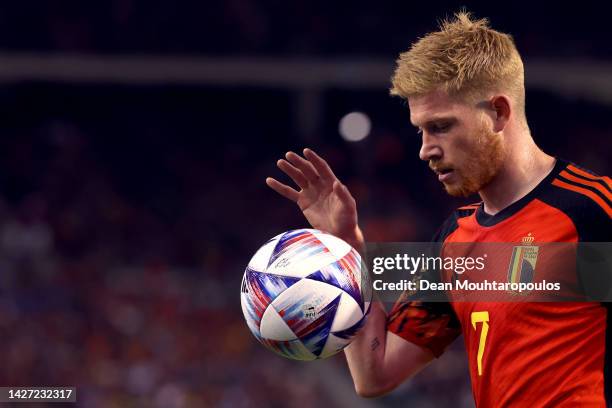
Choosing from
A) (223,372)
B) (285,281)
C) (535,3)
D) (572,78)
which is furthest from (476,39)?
(535,3)

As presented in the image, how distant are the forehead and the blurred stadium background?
1003 cm

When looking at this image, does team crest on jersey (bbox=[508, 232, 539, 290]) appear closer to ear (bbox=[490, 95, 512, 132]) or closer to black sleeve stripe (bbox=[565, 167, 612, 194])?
black sleeve stripe (bbox=[565, 167, 612, 194])

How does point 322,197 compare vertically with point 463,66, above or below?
below

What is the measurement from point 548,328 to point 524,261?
236 mm

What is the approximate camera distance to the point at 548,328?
9.50 ft

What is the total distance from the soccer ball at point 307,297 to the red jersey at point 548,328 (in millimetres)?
418

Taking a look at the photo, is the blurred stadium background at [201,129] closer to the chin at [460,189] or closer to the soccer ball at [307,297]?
the soccer ball at [307,297]

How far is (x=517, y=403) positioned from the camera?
9.68ft

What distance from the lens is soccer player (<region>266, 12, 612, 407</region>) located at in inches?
112

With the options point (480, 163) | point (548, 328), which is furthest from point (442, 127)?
point (548, 328)

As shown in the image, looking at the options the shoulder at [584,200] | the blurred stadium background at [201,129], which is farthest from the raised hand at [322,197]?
the blurred stadium background at [201,129]

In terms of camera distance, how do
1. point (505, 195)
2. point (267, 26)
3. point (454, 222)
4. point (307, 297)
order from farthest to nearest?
point (267, 26) → point (454, 222) → point (307, 297) → point (505, 195)

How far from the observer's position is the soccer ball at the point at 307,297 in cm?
324

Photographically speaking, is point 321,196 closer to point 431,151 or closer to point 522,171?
point 431,151
